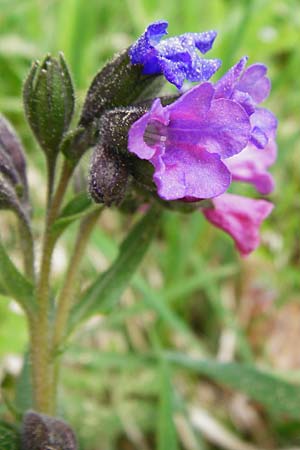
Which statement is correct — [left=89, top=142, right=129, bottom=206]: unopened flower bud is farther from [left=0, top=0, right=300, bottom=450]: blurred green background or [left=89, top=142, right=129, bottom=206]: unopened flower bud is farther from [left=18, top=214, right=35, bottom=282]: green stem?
[left=0, top=0, right=300, bottom=450]: blurred green background

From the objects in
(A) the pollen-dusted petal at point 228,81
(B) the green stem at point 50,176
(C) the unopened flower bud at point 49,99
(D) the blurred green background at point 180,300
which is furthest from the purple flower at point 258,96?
(D) the blurred green background at point 180,300

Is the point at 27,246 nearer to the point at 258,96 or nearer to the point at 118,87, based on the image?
the point at 118,87

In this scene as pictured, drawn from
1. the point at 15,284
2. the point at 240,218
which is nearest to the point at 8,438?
the point at 15,284

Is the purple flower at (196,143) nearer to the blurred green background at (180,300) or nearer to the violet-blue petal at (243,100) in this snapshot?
the violet-blue petal at (243,100)

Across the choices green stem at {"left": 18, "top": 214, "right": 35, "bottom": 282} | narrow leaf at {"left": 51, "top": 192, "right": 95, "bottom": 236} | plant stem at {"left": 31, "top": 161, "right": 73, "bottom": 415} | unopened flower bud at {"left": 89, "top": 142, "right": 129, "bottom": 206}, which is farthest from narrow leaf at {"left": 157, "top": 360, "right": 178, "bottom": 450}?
unopened flower bud at {"left": 89, "top": 142, "right": 129, "bottom": 206}

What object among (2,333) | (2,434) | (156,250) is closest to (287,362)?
(156,250)

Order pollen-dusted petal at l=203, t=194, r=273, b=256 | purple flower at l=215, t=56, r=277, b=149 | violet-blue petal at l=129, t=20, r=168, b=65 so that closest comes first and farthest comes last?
violet-blue petal at l=129, t=20, r=168, b=65 → purple flower at l=215, t=56, r=277, b=149 → pollen-dusted petal at l=203, t=194, r=273, b=256

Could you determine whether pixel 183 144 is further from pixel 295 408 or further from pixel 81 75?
pixel 81 75
